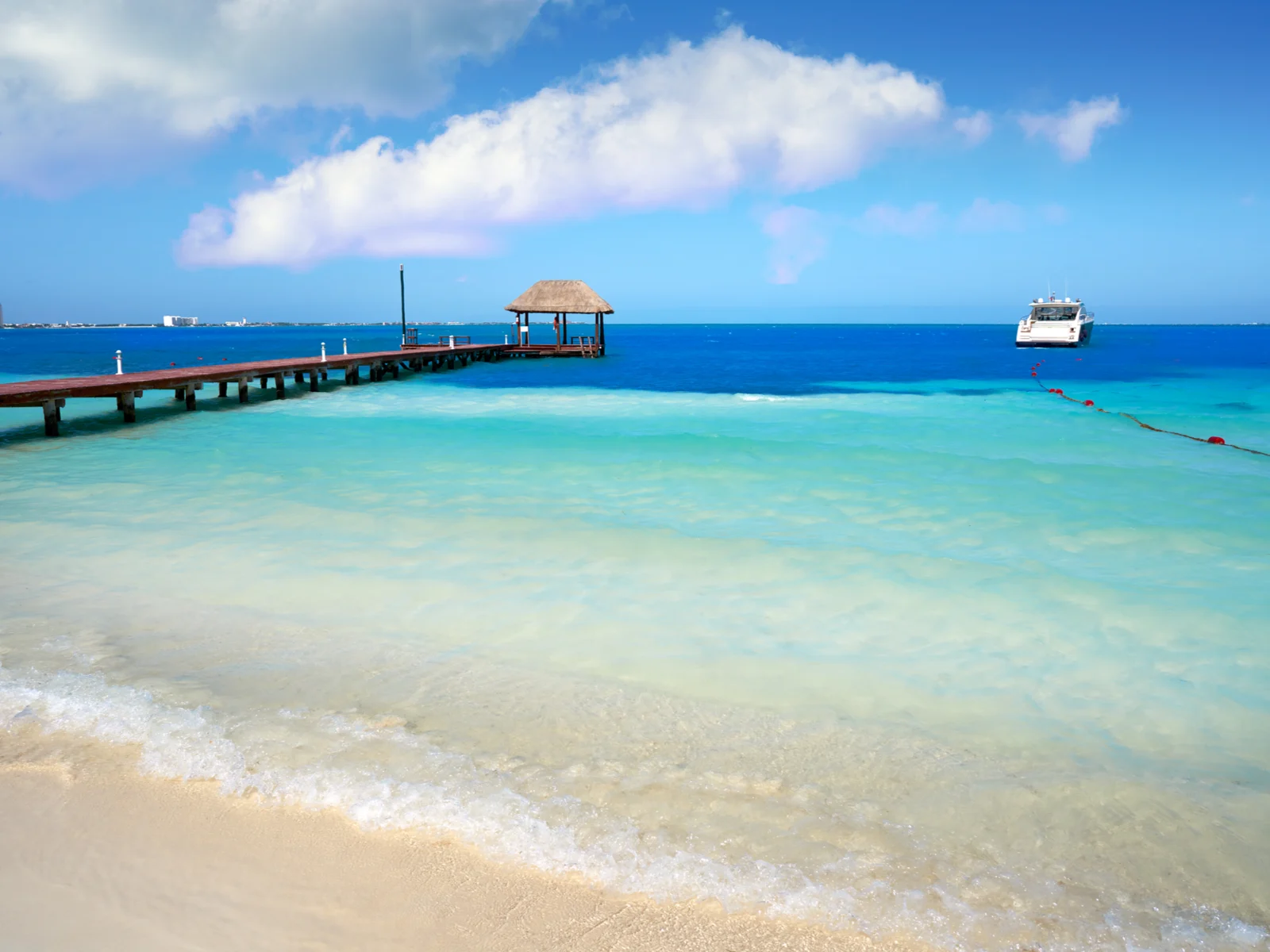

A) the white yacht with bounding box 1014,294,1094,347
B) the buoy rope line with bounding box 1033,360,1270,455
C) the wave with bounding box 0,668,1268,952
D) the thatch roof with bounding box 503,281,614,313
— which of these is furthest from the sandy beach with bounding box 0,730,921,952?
the white yacht with bounding box 1014,294,1094,347

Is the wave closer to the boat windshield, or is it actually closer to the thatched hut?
the thatched hut

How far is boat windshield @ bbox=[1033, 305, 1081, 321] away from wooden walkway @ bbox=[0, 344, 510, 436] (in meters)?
50.7

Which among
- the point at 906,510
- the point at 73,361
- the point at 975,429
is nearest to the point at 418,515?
the point at 906,510

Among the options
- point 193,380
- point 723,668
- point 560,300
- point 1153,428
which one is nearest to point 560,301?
point 560,300

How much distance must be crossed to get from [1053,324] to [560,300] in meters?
44.0

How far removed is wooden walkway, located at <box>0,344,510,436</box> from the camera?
659 inches

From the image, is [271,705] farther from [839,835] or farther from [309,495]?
A: [309,495]

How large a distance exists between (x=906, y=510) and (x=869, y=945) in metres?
8.55

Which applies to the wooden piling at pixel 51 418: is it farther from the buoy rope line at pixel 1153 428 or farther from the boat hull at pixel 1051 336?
the boat hull at pixel 1051 336

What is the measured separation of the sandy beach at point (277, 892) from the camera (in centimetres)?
281

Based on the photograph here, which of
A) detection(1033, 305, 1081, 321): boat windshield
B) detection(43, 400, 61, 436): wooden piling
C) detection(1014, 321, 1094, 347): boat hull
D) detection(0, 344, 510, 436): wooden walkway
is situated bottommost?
detection(43, 400, 61, 436): wooden piling

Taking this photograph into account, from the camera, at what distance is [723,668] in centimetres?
550

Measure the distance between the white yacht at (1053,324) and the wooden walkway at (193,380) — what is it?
49665 millimetres

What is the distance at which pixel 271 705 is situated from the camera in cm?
461
